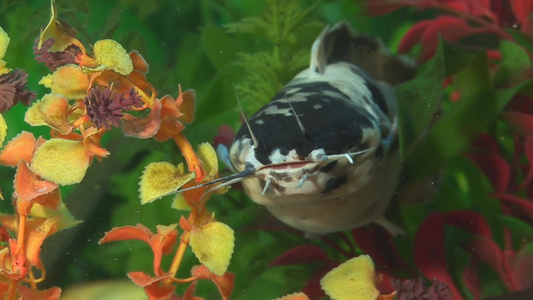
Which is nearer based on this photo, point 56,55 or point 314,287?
point 56,55

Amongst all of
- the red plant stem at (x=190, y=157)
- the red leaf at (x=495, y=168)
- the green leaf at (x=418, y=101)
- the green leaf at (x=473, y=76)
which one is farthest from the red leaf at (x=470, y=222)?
the red plant stem at (x=190, y=157)

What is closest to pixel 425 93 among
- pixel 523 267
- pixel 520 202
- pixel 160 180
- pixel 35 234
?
pixel 520 202

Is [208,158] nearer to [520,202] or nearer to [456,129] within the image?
[456,129]

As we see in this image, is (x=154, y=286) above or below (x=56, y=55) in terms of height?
below

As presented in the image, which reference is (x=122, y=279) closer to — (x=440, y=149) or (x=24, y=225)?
(x=24, y=225)

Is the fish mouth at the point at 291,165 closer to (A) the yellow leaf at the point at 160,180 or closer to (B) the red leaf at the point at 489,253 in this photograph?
(A) the yellow leaf at the point at 160,180

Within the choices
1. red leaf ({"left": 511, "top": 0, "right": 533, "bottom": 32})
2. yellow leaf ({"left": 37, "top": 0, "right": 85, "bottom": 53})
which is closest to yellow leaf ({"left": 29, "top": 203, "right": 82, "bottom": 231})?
yellow leaf ({"left": 37, "top": 0, "right": 85, "bottom": 53})

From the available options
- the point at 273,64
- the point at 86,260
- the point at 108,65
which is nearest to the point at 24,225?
the point at 86,260
